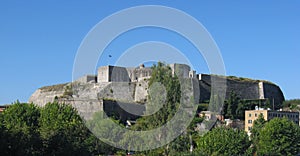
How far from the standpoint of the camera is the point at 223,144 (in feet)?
127

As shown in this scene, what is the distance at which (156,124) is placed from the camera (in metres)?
33.7

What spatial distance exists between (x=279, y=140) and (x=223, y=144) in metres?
5.07

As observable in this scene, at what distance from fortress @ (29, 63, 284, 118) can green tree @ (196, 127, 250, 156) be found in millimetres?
12889

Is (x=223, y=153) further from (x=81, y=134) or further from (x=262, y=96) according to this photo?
(x=262, y=96)

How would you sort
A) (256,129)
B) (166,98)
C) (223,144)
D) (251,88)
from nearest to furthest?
(166,98) < (223,144) < (256,129) < (251,88)

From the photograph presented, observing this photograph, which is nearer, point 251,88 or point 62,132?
point 62,132

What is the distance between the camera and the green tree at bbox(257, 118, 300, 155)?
129 ft

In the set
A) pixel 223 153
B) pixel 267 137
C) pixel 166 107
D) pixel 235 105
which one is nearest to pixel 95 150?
pixel 166 107

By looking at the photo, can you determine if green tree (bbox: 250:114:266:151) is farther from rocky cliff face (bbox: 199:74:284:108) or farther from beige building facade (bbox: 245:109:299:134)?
rocky cliff face (bbox: 199:74:284:108)

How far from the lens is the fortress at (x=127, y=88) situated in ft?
175

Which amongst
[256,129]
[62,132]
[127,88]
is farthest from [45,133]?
[127,88]

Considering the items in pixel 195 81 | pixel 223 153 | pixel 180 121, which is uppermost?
pixel 195 81

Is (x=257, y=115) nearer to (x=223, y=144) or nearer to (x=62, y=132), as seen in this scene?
(x=223, y=144)

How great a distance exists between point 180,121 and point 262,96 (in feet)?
102
